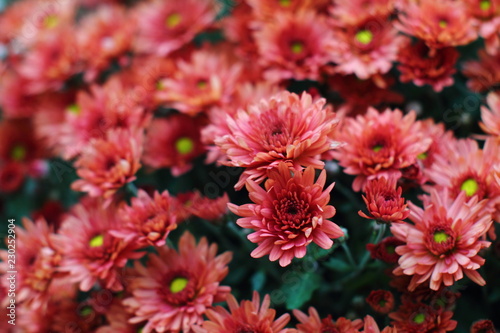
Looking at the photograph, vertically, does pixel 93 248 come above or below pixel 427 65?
below

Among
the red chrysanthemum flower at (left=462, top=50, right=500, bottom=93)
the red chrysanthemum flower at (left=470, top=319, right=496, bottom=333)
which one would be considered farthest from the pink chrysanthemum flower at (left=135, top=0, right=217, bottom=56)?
the red chrysanthemum flower at (left=470, top=319, right=496, bottom=333)

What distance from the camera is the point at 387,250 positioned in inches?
44.2

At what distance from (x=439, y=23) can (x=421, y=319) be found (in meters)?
0.82

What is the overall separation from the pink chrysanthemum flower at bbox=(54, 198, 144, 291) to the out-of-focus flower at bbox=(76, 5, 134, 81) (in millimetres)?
682

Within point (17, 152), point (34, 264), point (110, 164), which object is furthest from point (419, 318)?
point (17, 152)

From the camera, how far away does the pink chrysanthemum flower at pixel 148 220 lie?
1.20 meters

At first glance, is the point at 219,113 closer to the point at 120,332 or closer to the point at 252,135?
the point at 252,135

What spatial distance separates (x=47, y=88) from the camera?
1947mm

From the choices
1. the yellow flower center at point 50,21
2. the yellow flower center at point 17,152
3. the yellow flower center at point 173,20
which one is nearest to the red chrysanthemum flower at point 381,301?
the yellow flower center at point 173,20

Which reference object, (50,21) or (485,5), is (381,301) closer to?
(485,5)

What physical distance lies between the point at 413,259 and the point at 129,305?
69 cm

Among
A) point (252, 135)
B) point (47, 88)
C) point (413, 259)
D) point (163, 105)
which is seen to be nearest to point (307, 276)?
point (413, 259)

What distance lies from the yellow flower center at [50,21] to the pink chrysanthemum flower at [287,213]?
1.62 metres

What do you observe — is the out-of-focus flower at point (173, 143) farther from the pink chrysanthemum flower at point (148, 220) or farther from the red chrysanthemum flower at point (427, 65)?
the red chrysanthemum flower at point (427, 65)
